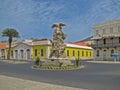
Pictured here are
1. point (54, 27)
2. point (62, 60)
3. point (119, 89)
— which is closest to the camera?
point (119, 89)

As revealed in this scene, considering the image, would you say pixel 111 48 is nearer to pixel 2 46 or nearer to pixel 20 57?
pixel 20 57

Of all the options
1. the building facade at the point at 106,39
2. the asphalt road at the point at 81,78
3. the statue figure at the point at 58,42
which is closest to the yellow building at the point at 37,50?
the building facade at the point at 106,39

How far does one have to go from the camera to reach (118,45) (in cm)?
5012

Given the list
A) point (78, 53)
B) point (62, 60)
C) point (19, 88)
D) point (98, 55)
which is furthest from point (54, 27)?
point (78, 53)

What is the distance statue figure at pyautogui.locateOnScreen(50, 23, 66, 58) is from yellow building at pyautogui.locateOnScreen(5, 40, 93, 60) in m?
25.5

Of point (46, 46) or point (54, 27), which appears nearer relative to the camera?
point (54, 27)

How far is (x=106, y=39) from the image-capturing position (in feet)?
173

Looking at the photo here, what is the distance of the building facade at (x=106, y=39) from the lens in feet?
166

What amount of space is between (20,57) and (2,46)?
41.9ft

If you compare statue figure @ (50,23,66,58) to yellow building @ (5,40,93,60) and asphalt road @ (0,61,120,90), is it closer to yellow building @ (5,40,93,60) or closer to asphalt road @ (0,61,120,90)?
asphalt road @ (0,61,120,90)

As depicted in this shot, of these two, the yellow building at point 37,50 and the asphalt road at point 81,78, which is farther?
the yellow building at point 37,50

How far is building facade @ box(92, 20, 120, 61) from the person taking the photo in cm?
5050

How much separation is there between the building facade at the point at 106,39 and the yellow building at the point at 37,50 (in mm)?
8215

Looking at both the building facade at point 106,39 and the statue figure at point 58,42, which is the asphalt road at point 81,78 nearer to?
the statue figure at point 58,42
